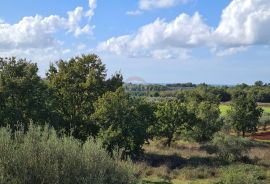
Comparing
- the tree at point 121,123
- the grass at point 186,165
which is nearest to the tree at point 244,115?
the grass at point 186,165

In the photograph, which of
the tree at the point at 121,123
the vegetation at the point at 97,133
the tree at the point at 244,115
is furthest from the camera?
the tree at the point at 244,115

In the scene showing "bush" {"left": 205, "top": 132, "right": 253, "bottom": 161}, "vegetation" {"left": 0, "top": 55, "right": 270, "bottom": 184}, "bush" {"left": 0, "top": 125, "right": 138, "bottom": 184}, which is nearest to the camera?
"bush" {"left": 0, "top": 125, "right": 138, "bottom": 184}

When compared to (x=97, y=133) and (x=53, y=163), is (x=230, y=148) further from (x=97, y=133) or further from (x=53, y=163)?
(x=53, y=163)

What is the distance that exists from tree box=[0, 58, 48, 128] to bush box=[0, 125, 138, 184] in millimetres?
16180

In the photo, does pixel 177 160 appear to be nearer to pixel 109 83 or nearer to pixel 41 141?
pixel 109 83

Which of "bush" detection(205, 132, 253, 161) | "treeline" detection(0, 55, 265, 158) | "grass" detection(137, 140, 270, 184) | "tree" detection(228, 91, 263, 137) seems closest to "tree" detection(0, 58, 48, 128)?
"treeline" detection(0, 55, 265, 158)

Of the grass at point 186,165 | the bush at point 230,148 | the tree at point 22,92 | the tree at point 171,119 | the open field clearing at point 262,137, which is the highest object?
the tree at point 22,92

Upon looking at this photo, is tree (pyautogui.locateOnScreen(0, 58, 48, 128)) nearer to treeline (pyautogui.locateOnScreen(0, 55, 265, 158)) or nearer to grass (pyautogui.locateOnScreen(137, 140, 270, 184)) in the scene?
treeline (pyautogui.locateOnScreen(0, 55, 265, 158))

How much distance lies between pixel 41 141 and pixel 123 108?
60.4 feet

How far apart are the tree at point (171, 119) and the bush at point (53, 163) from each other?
28.8m

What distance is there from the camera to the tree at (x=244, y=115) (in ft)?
189

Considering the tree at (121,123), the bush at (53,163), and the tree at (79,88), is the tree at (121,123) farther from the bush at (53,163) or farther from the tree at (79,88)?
the bush at (53,163)

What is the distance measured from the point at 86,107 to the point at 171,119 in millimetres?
10083

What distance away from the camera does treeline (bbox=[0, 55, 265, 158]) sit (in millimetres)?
30641
